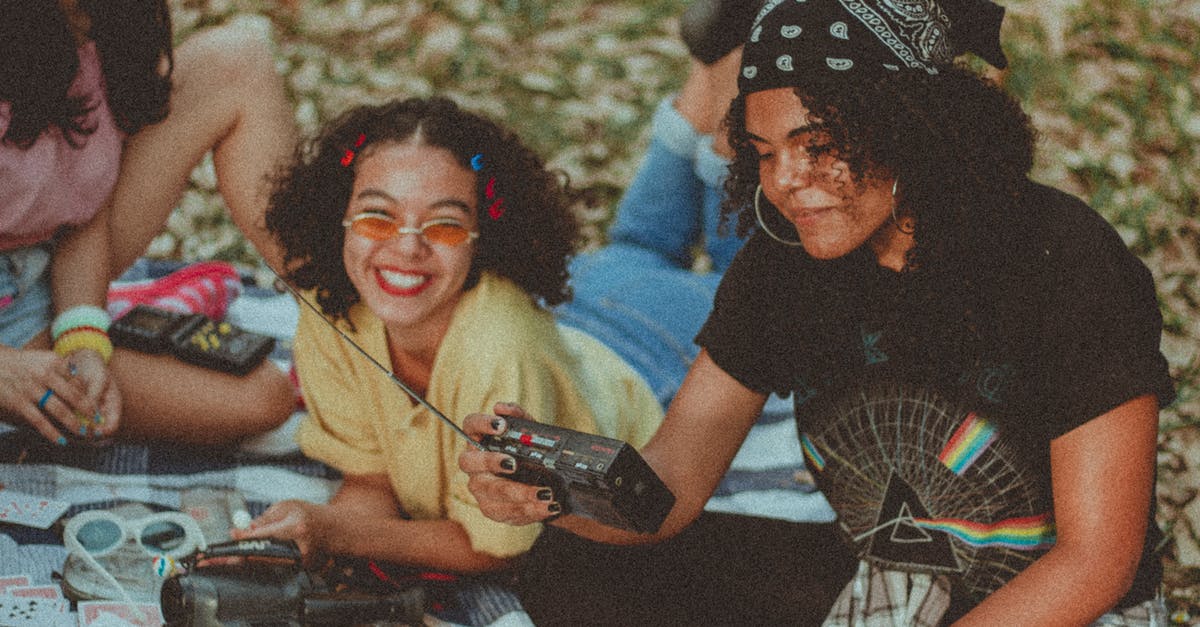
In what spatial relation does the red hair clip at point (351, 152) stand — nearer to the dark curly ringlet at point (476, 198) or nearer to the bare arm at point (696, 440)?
the dark curly ringlet at point (476, 198)

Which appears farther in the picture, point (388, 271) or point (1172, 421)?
point (1172, 421)

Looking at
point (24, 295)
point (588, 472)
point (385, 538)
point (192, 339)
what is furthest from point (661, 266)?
point (588, 472)

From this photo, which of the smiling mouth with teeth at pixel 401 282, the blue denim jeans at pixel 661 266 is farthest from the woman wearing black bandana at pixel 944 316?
the blue denim jeans at pixel 661 266

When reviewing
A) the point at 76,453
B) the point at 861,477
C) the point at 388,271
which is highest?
the point at 388,271

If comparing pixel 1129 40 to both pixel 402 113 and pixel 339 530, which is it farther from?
pixel 339 530

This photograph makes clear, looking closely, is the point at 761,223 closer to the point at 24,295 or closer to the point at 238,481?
the point at 238,481

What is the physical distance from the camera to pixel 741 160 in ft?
6.62

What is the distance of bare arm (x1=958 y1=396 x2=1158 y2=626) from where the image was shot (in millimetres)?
1711

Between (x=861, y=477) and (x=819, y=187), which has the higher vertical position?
(x=819, y=187)

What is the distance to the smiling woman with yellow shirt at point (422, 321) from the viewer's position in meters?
2.28

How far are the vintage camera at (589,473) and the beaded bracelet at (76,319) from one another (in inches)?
48.1

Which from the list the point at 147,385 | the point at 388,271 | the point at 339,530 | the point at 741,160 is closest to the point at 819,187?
the point at 741,160

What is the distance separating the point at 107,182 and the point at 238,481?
0.74m

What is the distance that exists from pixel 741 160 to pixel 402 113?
768mm
